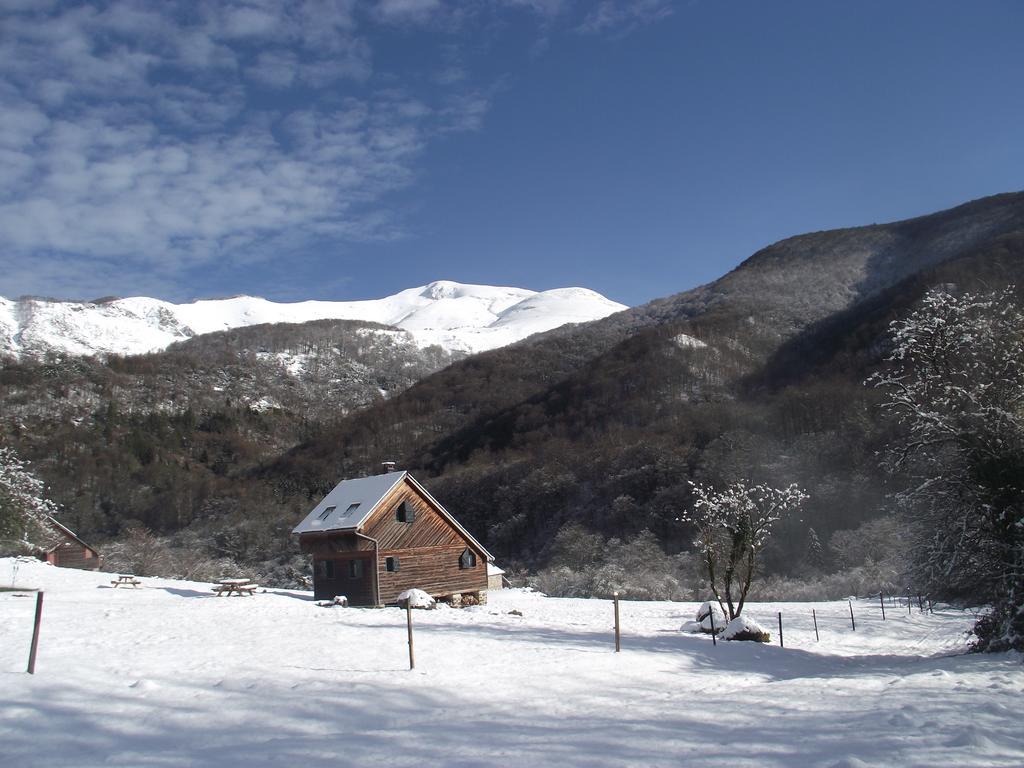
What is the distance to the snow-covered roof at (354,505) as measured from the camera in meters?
30.9

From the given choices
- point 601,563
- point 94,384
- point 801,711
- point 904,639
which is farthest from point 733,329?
point 94,384

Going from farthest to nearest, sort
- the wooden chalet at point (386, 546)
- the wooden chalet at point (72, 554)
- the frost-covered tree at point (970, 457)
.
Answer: the wooden chalet at point (72, 554), the wooden chalet at point (386, 546), the frost-covered tree at point (970, 457)

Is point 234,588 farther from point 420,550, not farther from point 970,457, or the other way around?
point 970,457

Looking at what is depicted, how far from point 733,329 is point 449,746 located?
101 meters

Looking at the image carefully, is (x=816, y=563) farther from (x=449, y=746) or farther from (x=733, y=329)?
(x=733, y=329)

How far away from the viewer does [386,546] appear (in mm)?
31156

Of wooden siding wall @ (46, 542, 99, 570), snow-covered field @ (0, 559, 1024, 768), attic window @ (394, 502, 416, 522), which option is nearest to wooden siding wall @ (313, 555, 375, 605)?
attic window @ (394, 502, 416, 522)

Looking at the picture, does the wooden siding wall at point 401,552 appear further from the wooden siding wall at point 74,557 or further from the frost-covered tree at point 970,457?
the wooden siding wall at point 74,557

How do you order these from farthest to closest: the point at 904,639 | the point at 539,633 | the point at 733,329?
the point at 733,329 < the point at 904,639 < the point at 539,633

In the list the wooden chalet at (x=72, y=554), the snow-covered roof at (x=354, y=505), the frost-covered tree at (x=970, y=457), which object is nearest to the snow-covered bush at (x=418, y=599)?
the snow-covered roof at (x=354, y=505)

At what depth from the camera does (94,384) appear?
134000mm

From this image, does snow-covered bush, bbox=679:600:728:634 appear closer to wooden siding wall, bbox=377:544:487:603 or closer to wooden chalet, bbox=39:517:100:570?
wooden siding wall, bbox=377:544:487:603

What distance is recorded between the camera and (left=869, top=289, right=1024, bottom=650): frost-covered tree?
1542 cm

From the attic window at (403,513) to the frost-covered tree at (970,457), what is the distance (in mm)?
20359
